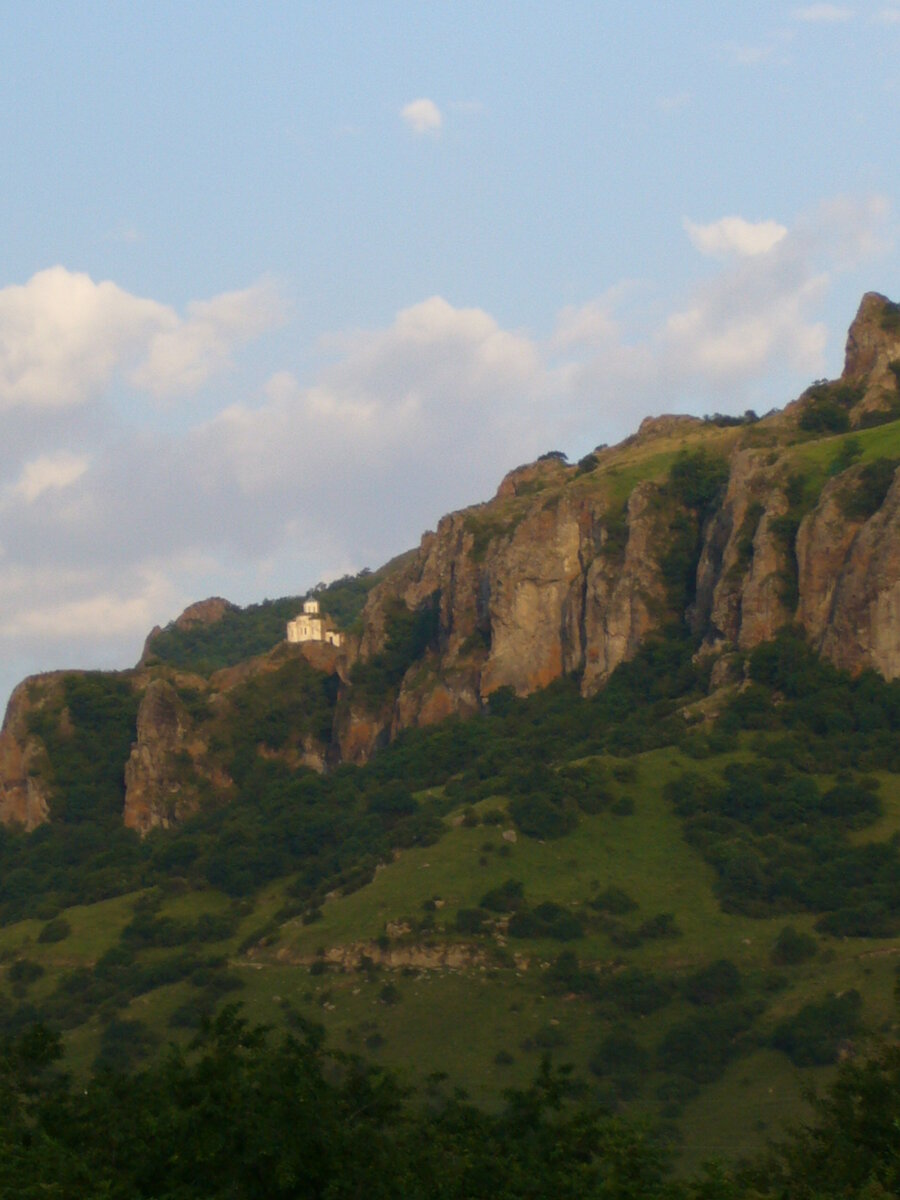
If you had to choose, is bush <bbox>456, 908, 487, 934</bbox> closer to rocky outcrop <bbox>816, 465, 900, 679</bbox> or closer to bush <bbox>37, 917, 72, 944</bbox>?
bush <bbox>37, 917, 72, 944</bbox>

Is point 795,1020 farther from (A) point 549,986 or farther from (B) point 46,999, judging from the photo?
(B) point 46,999

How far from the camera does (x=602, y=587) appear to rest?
123188 millimetres

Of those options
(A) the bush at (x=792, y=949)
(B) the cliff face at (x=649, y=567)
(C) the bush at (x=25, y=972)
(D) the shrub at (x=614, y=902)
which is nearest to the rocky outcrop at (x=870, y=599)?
(B) the cliff face at (x=649, y=567)

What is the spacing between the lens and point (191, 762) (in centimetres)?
13475

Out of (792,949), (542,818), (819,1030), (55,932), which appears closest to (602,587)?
(542,818)

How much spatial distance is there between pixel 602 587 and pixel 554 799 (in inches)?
969

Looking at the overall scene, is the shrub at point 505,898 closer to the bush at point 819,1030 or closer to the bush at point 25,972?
the bush at point 819,1030

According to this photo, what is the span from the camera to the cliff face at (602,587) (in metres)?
110

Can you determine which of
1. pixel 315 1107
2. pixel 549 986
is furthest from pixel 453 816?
pixel 315 1107

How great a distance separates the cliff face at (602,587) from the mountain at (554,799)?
8.3 inches

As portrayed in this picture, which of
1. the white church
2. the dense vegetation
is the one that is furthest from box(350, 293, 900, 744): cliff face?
the dense vegetation

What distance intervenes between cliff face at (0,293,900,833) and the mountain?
210 mm

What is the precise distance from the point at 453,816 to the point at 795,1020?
29492 mm

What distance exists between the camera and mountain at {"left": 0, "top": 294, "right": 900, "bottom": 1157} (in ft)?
272
